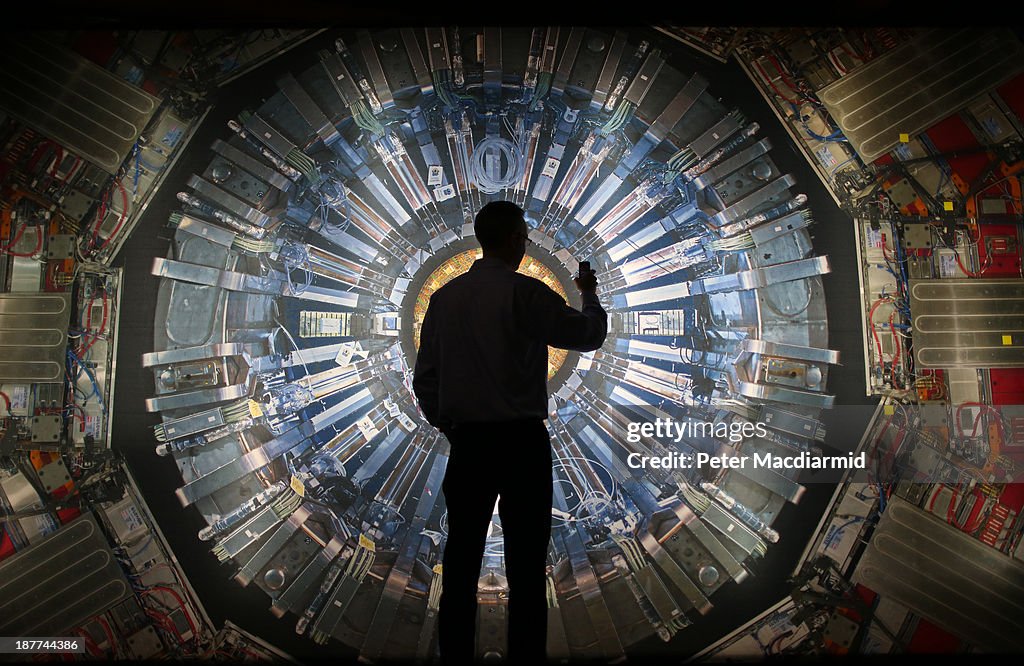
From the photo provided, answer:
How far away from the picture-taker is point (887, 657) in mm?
3223

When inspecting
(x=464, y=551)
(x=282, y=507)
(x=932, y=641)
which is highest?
(x=464, y=551)

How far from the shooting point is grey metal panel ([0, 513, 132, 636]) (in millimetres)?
3242

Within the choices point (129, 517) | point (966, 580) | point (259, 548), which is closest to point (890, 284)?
point (966, 580)

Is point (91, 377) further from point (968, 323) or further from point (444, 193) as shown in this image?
point (968, 323)

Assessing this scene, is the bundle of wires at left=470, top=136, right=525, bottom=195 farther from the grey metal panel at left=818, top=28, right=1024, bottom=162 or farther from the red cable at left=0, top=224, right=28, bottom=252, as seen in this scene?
the red cable at left=0, top=224, right=28, bottom=252

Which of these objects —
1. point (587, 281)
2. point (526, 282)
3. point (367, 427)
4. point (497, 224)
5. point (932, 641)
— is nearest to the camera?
point (526, 282)

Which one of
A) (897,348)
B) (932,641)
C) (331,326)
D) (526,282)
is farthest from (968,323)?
(331,326)

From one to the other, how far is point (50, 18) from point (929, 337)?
479cm

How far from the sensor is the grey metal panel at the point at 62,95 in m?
3.38

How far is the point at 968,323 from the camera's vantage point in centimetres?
339

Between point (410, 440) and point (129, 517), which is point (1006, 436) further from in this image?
point (129, 517)

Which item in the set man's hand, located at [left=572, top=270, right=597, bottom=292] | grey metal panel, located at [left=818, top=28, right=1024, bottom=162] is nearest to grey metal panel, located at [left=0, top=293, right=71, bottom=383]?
man's hand, located at [left=572, top=270, right=597, bottom=292]

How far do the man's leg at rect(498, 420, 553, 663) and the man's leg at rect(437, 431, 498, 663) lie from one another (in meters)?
0.09

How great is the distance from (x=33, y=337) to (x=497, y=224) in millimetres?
2503
